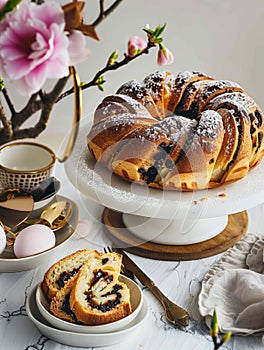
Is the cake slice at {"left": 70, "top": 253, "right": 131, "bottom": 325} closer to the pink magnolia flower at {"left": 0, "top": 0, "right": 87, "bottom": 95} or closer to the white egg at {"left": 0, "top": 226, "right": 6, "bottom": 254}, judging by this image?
the white egg at {"left": 0, "top": 226, "right": 6, "bottom": 254}

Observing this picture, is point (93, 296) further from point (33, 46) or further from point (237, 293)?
point (33, 46)

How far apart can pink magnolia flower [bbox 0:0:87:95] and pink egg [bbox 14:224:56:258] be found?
565 mm

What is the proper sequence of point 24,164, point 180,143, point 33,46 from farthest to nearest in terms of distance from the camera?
point 24,164 → point 180,143 → point 33,46

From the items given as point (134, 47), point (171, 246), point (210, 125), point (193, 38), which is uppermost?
point (134, 47)

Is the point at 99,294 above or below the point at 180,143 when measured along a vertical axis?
below

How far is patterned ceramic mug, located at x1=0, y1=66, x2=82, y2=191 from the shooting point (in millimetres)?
1176

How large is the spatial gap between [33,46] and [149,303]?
2.02 feet

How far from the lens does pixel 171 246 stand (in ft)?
3.71

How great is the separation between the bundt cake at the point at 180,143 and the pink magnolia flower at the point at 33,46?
59cm

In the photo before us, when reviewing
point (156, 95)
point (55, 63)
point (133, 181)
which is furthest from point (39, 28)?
point (156, 95)

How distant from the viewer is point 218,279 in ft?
3.30

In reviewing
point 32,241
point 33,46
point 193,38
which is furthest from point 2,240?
point 193,38

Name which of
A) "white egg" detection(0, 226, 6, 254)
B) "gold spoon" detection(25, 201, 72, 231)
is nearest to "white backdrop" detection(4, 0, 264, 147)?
"gold spoon" detection(25, 201, 72, 231)

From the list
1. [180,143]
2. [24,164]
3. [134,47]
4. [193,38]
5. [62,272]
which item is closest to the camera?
[134,47]
